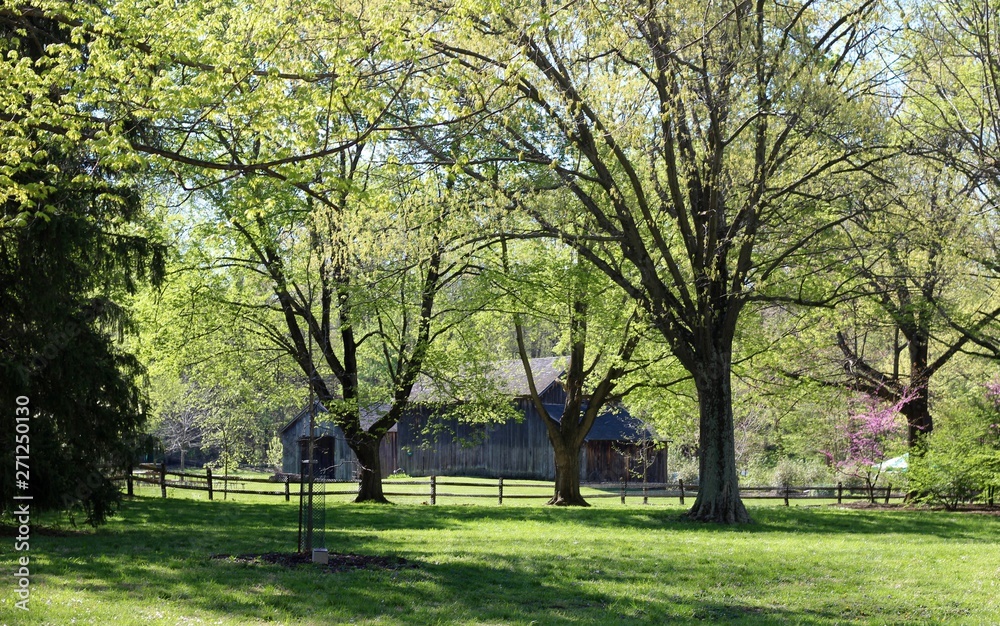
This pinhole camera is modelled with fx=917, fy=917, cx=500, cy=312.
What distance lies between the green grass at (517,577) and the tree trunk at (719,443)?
50.8 inches

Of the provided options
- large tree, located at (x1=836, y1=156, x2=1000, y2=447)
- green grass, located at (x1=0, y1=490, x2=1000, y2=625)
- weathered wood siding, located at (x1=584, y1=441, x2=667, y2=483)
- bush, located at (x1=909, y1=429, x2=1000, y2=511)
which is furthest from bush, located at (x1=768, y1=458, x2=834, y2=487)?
green grass, located at (x1=0, y1=490, x2=1000, y2=625)

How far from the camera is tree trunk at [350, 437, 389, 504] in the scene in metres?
25.1

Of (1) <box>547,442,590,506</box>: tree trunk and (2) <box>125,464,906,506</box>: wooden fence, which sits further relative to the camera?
(2) <box>125,464,906,506</box>: wooden fence

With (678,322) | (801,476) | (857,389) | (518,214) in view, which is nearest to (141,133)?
(518,214)

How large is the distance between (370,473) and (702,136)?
13.4 metres

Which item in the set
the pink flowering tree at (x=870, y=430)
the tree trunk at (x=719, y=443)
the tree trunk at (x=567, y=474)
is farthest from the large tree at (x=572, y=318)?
the pink flowering tree at (x=870, y=430)

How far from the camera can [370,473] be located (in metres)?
25.3

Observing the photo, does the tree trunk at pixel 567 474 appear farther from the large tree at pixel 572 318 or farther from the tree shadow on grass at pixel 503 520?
the tree shadow on grass at pixel 503 520

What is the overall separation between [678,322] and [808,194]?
3507 millimetres

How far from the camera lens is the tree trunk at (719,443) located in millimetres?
18109

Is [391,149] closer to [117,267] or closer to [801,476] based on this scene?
[117,267]

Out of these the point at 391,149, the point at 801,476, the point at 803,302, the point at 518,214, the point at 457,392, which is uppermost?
the point at 391,149

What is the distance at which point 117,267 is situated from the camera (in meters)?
14.1

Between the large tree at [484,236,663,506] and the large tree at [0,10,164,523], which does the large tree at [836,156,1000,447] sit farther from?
the large tree at [0,10,164,523]
